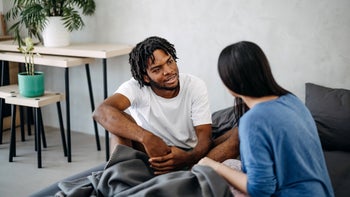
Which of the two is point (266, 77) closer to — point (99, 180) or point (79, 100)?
point (99, 180)

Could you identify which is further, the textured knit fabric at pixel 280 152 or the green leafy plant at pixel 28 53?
the green leafy plant at pixel 28 53

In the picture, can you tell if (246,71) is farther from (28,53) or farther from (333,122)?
(28,53)

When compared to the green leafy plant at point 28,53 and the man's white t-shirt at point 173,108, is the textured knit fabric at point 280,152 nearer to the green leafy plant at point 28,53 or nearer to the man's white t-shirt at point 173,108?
the man's white t-shirt at point 173,108

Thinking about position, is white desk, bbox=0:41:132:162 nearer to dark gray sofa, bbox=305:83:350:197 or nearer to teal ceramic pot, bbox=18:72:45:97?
teal ceramic pot, bbox=18:72:45:97

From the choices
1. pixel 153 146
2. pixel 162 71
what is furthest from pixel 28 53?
pixel 153 146

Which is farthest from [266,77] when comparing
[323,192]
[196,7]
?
[196,7]

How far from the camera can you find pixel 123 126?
1.96 metres

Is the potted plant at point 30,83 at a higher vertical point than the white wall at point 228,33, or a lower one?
lower

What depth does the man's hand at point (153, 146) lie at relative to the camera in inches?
73.4

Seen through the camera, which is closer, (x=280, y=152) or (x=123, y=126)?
(x=280, y=152)

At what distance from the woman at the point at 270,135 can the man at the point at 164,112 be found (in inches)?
25.3

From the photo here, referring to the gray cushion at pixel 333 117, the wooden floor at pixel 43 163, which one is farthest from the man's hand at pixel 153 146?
the wooden floor at pixel 43 163

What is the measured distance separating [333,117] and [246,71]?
4.12ft

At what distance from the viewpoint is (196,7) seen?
299 centimetres
